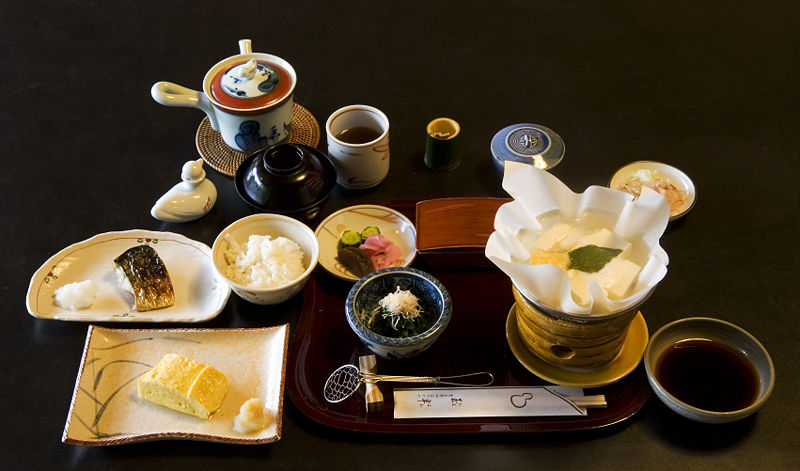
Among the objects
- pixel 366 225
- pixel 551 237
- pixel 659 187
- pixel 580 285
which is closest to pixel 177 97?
pixel 366 225

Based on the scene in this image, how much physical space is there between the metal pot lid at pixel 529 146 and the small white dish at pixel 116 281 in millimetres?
878

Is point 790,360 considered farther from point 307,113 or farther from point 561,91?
point 307,113

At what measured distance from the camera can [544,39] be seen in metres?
2.56

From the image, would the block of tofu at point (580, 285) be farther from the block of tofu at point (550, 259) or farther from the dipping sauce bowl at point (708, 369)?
the dipping sauce bowl at point (708, 369)

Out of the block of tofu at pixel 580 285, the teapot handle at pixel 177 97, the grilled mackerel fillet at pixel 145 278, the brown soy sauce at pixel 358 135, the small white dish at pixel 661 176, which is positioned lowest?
the grilled mackerel fillet at pixel 145 278

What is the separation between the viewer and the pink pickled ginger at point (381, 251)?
6.16 feet

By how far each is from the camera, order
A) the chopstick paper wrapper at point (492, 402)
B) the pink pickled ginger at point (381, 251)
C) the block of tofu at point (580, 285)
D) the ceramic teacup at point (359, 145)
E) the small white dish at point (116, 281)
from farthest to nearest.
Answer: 1. the ceramic teacup at point (359, 145)
2. the pink pickled ginger at point (381, 251)
3. the small white dish at point (116, 281)
4. the chopstick paper wrapper at point (492, 402)
5. the block of tofu at point (580, 285)

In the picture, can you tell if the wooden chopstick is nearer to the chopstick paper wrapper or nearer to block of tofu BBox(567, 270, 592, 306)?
the chopstick paper wrapper

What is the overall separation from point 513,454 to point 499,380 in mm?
180

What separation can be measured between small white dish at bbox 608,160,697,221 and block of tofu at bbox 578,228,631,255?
1.59 ft

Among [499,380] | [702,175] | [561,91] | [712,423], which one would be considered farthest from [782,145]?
[499,380]

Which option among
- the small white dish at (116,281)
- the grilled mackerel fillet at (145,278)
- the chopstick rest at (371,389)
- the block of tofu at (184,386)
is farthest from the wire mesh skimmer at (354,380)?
the grilled mackerel fillet at (145,278)

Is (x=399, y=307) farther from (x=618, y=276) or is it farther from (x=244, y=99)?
(x=244, y=99)

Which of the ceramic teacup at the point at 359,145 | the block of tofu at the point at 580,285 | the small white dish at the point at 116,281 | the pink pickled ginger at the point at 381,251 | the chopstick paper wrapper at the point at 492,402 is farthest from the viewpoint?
the ceramic teacup at the point at 359,145
